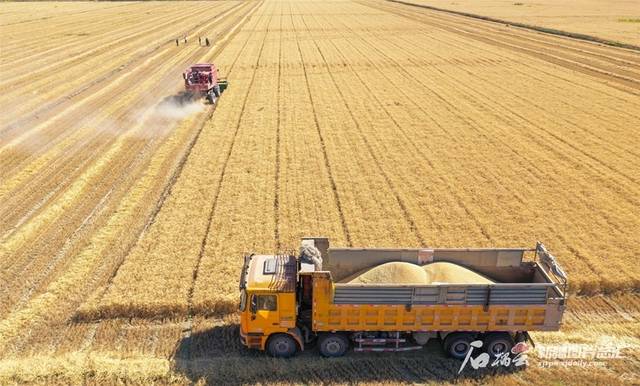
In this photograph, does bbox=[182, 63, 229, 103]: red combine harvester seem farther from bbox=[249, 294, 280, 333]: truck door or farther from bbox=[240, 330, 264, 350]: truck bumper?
bbox=[249, 294, 280, 333]: truck door

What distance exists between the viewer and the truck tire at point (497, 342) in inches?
445

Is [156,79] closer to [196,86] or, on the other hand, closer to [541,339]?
[196,86]

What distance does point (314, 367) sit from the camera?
11.4m

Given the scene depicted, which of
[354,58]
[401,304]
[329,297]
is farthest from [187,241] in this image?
[354,58]

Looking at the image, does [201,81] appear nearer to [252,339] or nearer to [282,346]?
[252,339]

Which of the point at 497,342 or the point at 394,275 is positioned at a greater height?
the point at 394,275

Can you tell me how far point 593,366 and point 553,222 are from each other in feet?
21.8

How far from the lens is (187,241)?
16.1 m

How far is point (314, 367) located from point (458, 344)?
10.6 ft

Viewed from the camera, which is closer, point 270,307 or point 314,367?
point 270,307

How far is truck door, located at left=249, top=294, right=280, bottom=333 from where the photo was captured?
10.9 m

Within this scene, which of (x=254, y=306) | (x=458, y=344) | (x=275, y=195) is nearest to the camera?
(x=254, y=306)

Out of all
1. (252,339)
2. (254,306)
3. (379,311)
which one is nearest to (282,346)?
(252,339)

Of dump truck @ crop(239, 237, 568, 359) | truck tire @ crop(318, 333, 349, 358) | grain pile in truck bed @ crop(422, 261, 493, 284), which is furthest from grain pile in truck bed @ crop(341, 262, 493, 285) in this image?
truck tire @ crop(318, 333, 349, 358)
